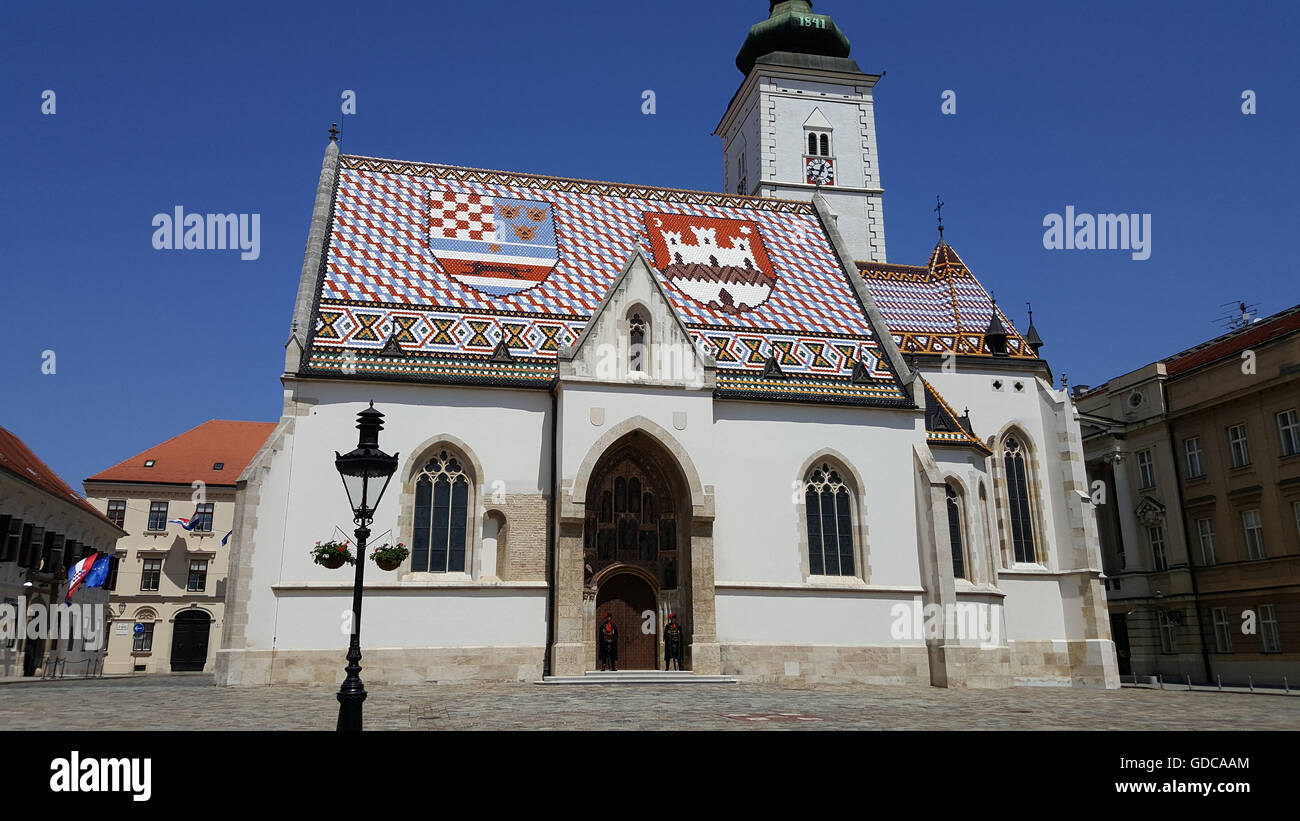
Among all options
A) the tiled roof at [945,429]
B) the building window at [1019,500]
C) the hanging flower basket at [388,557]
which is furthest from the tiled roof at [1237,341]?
the hanging flower basket at [388,557]

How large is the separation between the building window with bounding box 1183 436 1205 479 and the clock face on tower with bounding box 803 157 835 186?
18014 mm

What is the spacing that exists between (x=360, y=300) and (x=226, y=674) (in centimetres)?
948

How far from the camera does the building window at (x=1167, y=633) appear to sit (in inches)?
1391

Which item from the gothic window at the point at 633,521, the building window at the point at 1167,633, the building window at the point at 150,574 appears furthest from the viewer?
the building window at the point at 150,574

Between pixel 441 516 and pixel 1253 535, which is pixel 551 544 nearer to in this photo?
pixel 441 516

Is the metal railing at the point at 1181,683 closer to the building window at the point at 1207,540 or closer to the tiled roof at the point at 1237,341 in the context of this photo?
the building window at the point at 1207,540

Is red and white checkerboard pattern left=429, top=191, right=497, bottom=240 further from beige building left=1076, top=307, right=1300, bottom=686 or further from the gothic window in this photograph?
beige building left=1076, top=307, right=1300, bottom=686

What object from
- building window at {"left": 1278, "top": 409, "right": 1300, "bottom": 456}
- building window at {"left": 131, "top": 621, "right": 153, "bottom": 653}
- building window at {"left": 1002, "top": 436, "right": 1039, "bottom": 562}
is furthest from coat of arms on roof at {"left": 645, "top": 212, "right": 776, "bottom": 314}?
building window at {"left": 131, "top": 621, "right": 153, "bottom": 653}

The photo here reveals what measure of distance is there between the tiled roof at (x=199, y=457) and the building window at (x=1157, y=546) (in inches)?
1670

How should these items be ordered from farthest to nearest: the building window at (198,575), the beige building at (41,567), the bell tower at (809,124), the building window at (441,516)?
the building window at (198,575) → the bell tower at (809,124) → the beige building at (41,567) → the building window at (441,516)

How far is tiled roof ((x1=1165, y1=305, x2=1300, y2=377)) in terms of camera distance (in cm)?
3334
